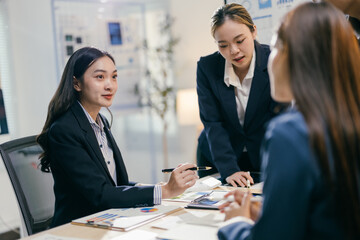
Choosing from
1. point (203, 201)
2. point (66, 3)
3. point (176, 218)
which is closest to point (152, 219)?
point (176, 218)

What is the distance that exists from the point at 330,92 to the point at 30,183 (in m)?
1.62

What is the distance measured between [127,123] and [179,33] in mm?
1360

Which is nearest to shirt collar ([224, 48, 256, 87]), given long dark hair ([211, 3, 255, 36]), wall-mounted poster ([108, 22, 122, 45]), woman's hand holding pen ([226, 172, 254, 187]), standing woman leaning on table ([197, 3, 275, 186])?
standing woman leaning on table ([197, 3, 275, 186])

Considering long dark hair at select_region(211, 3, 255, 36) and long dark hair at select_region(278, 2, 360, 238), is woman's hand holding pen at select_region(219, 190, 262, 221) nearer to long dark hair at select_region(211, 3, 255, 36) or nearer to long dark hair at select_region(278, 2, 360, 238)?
long dark hair at select_region(278, 2, 360, 238)

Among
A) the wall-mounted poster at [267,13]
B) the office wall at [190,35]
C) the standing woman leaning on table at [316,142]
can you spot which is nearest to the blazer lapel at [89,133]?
the standing woman leaning on table at [316,142]

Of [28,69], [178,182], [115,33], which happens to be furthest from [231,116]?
[115,33]

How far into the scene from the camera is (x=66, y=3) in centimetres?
440

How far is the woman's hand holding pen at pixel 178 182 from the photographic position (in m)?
1.81

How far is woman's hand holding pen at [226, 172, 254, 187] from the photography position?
209 cm

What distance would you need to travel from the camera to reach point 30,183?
2061mm

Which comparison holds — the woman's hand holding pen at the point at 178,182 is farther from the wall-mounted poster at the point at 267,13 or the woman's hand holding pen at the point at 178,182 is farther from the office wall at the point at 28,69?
the office wall at the point at 28,69

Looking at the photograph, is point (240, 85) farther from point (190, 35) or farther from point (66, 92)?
point (190, 35)

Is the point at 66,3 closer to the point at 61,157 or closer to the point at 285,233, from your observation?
the point at 61,157

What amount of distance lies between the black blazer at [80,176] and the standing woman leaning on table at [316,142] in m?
0.96
